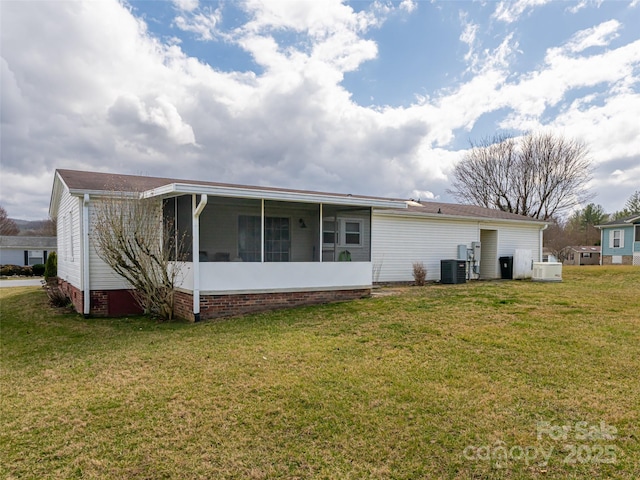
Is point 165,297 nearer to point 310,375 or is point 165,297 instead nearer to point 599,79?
point 310,375

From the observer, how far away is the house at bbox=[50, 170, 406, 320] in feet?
26.7

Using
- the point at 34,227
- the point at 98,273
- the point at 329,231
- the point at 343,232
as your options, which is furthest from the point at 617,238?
the point at 34,227

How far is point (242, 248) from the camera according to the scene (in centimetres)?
902

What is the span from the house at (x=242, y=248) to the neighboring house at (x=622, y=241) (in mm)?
27222

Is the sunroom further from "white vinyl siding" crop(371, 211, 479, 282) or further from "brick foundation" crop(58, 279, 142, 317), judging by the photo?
"white vinyl siding" crop(371, 211, 479, 282)

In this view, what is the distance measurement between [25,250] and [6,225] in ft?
50.8

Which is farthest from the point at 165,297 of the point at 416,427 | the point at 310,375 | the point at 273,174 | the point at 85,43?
the point at 273,174

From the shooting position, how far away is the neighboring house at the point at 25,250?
3516 centimetres

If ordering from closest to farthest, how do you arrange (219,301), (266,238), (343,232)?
(219,301) < (266,238) < (343,232)

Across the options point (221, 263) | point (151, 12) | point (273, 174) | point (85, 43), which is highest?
point (151, 12)

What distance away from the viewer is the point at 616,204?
4384cm

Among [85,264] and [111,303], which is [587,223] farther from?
[85,264]

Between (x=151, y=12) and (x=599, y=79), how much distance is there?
16.1 metres

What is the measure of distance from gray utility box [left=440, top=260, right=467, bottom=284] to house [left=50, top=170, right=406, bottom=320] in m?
5.14
